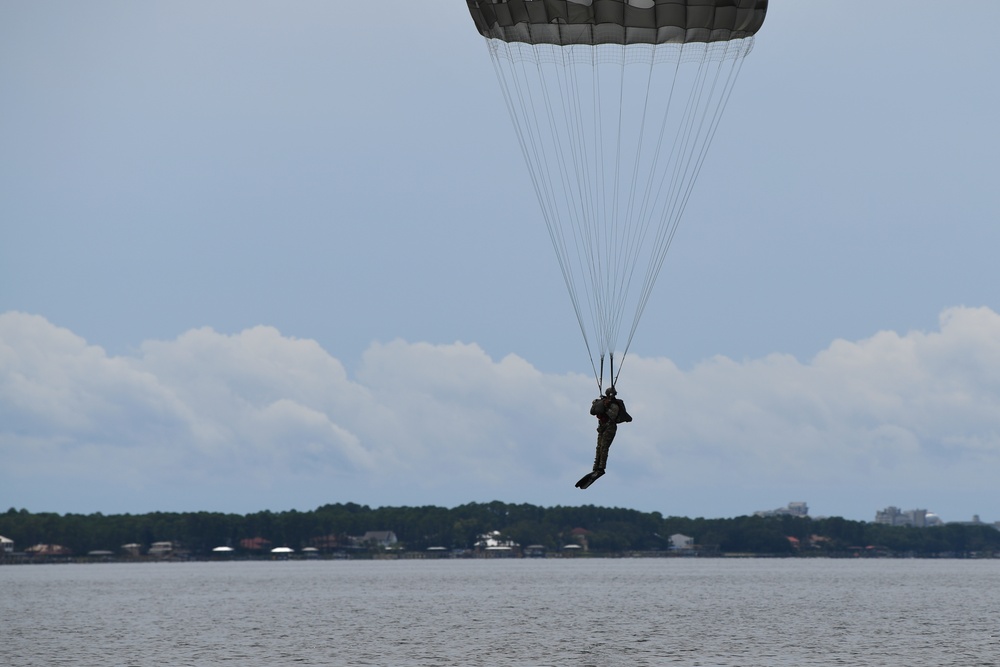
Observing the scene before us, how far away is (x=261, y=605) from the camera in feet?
302

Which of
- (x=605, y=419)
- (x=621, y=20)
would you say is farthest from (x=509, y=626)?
(x=621, y=20)

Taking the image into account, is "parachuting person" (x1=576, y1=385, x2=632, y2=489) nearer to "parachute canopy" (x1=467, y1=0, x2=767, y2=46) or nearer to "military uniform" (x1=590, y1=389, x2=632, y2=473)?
"military uniform" (x1=590, y1=389, x2=632, y2=473)

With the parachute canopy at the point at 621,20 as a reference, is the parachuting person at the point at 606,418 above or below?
below

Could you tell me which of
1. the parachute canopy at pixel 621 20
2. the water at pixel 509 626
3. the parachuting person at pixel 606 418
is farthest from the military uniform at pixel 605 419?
the water at pixel 509 626

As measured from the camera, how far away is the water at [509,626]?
53062mm

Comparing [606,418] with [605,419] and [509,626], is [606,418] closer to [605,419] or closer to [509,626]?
[605,419]

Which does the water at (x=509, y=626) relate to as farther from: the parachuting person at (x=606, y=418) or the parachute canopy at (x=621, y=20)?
the parachute canopy at (x=621, y=20)

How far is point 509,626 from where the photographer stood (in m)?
67.8

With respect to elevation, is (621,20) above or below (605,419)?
above

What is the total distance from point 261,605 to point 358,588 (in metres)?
29.3

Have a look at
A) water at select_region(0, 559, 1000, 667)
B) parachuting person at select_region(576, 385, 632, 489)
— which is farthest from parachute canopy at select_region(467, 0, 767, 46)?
water at select_region(0, 559, 1000, 667)

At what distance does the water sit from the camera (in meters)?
53.1

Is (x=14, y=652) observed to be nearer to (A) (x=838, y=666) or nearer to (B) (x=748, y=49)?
(A) (x=838, y=666)

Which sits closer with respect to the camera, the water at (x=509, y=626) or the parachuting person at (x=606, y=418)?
the parachuting person at (x=606, y=418)
